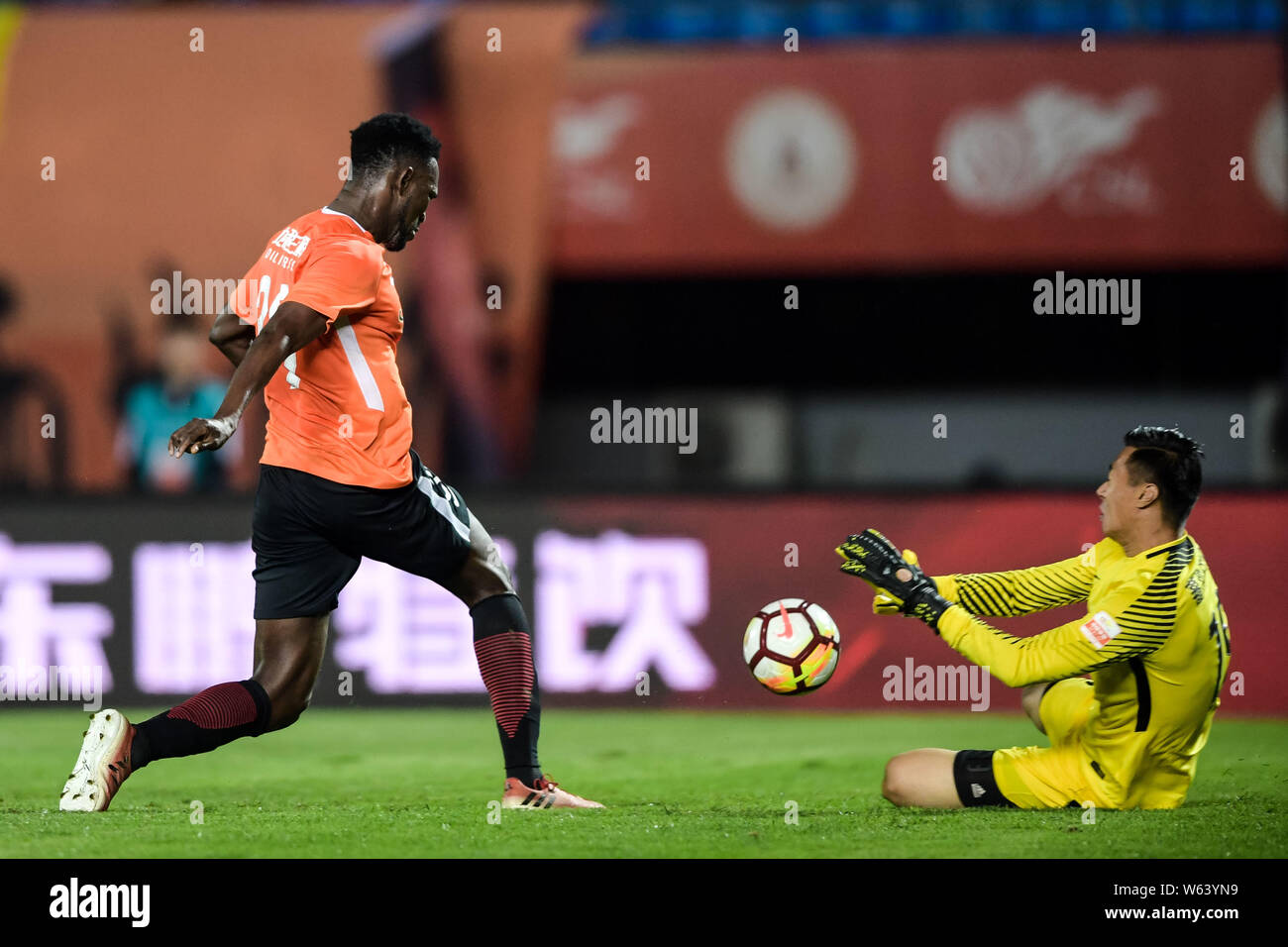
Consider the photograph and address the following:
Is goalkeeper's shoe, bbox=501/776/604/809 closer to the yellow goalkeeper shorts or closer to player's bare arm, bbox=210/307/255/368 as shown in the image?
the yellow goalkeeper shorts

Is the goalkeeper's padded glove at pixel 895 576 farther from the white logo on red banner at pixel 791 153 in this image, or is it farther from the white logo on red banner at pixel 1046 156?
the white logo on red banner at pixel 1046 156

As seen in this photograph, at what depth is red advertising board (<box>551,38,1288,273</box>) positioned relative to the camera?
11.2 meters

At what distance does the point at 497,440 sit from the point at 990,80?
13.4ft

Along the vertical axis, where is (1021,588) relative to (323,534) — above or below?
below

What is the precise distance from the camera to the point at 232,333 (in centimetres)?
449

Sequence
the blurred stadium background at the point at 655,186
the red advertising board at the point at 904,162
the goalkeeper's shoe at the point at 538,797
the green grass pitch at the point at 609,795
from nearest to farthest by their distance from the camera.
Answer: the green grass pitch at the point at 609,795 → the goalkeeper's shoe at the point at 538,797 → the blurred stadium background at the point at 655,186 → the red advertising board at the point at 904,162

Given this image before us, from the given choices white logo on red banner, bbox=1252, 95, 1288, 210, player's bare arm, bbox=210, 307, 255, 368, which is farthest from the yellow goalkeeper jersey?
white logo on red banner, bbox=1252, 95, 1288, 210

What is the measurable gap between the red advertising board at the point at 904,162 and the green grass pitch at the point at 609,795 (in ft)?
15.3

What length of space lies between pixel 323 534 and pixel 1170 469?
2216mm

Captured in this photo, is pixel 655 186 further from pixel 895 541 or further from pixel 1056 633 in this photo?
pixel 1056 633

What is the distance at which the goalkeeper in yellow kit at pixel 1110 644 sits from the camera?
4.30 metres

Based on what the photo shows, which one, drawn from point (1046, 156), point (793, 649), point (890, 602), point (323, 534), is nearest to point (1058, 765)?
point (890, 602)

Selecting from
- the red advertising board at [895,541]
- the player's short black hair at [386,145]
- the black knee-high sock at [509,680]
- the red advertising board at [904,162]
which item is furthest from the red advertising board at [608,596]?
the red advertising board at [904,162]

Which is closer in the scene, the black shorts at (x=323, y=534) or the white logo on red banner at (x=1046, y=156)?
the black shorts at (x=323, y=534)
